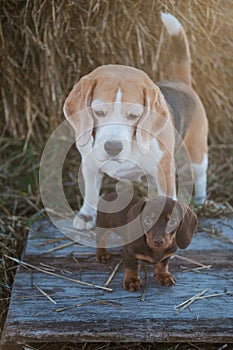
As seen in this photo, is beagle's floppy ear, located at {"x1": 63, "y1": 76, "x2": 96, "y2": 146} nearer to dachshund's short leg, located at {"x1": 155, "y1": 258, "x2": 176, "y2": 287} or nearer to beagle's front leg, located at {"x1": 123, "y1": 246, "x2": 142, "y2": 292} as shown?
beagle's front leg, located at {"x1": 123, "y1": 246, "x2": 142, "y2": 292}

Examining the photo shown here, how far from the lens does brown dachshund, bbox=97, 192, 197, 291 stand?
256cm

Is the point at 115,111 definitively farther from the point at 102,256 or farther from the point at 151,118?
the point at 102,256

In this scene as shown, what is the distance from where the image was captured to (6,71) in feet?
13.1

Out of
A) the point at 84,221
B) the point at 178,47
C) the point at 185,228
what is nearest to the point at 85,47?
the point at 178,47

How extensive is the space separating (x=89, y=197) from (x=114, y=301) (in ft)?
2.92

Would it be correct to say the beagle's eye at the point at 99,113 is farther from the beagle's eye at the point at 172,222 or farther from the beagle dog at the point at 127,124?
the beagle's eye at the point at 172,222

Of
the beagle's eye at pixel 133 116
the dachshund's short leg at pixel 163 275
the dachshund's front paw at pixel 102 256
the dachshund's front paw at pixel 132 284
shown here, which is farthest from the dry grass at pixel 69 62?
the beagle's eye at pixel 133 116

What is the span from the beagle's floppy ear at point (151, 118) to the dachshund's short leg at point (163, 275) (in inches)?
22.9

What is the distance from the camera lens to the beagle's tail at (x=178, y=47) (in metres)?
3.48

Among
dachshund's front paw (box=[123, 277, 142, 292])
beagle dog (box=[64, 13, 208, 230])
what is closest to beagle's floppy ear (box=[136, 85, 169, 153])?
beagle dog (box=[64, 13, 208, 230])

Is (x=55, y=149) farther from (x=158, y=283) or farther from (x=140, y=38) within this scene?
(x=158, y=283)

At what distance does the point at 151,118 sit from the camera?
287 centimetres

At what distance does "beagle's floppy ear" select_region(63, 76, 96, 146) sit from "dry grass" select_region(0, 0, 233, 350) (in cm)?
87

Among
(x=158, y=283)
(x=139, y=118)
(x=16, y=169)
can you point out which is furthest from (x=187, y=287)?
(x=16, y=169)
